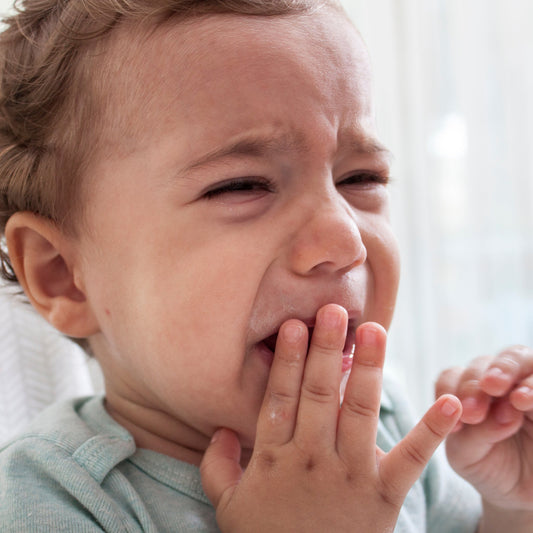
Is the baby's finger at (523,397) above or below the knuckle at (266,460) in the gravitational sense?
below

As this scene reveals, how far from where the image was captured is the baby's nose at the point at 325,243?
2.36ft

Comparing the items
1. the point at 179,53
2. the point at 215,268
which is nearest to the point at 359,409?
the point at 215,268

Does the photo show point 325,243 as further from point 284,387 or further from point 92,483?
point 92,483

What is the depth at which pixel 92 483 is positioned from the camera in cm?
76

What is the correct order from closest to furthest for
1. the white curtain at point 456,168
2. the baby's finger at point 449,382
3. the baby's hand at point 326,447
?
the baby's hand at point 326,447 < the baby's finger at point 449,382 < the white curtain at point 456,168

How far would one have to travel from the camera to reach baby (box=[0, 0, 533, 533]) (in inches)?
28.0

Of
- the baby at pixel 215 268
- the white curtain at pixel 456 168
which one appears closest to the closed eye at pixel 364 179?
the baby at pixel 215 268

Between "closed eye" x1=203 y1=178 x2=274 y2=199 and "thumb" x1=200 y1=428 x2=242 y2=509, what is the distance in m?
0.31

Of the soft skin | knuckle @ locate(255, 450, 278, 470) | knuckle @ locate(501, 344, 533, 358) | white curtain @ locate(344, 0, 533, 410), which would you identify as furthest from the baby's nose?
white curtain @ locate(344, 0, 533, 410)

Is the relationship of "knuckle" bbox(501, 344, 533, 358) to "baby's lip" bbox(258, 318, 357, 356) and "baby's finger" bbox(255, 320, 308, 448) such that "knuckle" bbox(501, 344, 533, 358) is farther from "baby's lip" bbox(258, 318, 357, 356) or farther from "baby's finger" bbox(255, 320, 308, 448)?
"baby's finger" bbox(255, 320, 308, 448)

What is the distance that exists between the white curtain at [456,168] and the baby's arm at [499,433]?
1195 mm

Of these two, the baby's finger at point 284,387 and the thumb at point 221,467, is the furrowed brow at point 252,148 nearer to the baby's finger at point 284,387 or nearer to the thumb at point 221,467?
the baby's finger at point 284,387

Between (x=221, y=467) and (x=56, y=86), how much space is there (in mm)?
534

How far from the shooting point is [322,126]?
2.49 feet
